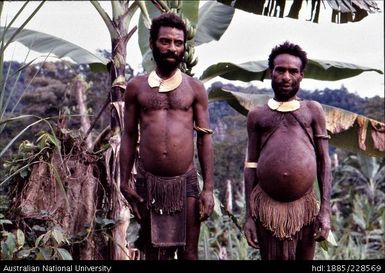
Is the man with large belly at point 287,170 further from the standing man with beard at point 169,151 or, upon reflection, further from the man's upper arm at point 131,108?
the man's upper arm at point 131,108

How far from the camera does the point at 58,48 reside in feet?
19.1

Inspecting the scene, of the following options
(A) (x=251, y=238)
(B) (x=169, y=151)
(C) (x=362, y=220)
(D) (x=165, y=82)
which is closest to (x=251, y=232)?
(A) (x=251, y=238)

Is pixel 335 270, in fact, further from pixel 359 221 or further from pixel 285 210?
pixel 359 221

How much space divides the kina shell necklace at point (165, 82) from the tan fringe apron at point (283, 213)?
64 cm

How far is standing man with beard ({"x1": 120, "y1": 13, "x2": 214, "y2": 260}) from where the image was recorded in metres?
3.12

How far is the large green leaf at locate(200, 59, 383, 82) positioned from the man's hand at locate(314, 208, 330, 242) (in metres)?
2.29

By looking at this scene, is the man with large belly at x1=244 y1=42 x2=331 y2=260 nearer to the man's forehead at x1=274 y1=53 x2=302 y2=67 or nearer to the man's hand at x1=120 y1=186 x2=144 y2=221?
the man's forehead at x1=274 y1=53 x2=302 y2=67

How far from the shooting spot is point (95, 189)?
4887mm

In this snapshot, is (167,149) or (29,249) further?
(29,249)

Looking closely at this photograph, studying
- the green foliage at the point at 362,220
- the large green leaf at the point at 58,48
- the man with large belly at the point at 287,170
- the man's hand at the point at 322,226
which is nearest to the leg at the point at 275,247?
the man with large belly at the point at 287,170

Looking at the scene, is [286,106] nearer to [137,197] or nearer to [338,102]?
[137,197]

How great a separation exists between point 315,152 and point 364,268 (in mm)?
598

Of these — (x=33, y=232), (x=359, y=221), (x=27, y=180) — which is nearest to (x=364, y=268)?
(x=33, y=232)

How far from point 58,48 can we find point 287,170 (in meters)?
3.27
